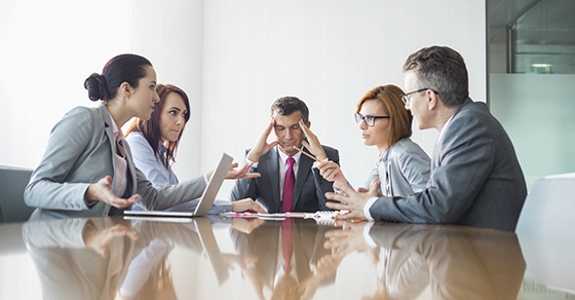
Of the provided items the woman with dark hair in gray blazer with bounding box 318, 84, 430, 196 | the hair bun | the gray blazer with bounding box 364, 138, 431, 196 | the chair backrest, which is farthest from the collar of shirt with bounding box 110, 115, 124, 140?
the gray blazer with bounding box 364, 138, 431, 196

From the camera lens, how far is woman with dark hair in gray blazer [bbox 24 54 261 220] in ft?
6.03

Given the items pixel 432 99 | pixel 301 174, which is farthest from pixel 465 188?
pixel 301 174

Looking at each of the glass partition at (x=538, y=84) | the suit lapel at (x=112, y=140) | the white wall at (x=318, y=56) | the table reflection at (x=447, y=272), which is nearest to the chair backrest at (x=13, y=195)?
the suit lapel at (x=112, y=140)

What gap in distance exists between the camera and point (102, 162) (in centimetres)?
212

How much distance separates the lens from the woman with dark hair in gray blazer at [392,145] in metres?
2.44

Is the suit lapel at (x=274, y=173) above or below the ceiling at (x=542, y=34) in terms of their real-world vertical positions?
below

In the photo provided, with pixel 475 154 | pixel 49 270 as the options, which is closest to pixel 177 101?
pixel 475 154

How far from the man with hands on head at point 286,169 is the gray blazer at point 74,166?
1.01 m

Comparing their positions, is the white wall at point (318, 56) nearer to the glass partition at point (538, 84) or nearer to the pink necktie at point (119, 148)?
the glass partition at point (538, 84)

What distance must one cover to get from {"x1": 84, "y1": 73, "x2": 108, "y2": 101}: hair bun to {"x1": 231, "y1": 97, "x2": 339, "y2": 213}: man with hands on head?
970 mm

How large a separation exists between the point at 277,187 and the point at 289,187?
0.07 metres

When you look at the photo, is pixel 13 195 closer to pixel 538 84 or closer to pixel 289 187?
pixel 289 187

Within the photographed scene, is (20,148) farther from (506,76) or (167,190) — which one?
(506,76)

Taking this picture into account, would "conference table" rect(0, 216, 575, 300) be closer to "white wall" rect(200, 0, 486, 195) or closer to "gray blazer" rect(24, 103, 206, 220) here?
"gray blazer" rect(24, 103, 206, 220)
